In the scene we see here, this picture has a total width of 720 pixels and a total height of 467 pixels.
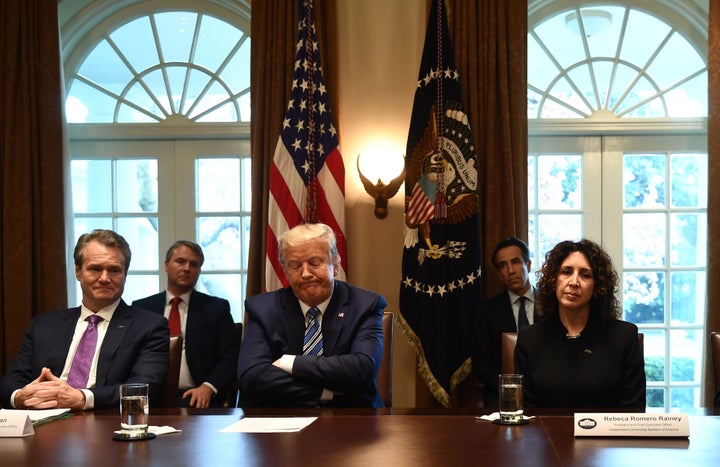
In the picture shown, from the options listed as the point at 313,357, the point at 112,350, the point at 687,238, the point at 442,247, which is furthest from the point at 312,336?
the point at 687,238

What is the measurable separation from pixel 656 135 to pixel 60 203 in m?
3.68

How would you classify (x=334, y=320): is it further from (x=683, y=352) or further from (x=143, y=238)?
(x=683, y=352)

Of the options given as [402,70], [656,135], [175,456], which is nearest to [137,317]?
[175,456]

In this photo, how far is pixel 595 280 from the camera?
9.73 feet

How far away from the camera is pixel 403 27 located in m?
4.86

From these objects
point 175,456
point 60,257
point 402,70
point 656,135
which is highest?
point 402,70

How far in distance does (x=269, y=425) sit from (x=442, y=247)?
2.28m

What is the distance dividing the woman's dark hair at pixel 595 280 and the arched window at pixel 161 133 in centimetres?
254

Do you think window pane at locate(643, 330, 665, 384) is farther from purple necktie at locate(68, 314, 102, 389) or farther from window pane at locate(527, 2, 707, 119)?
purple necktie at locate(68, 314, 102, 389)

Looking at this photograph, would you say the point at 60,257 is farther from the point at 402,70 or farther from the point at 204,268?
the point at 402,70

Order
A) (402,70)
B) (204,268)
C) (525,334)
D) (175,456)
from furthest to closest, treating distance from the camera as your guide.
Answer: (204,268)
(402,70)
(525,334)
(175,456)

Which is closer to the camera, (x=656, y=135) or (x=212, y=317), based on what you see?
(x=212, y=317)

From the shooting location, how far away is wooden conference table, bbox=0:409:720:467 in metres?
1.80

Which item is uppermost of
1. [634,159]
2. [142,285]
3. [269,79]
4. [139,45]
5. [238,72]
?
[139,45]
